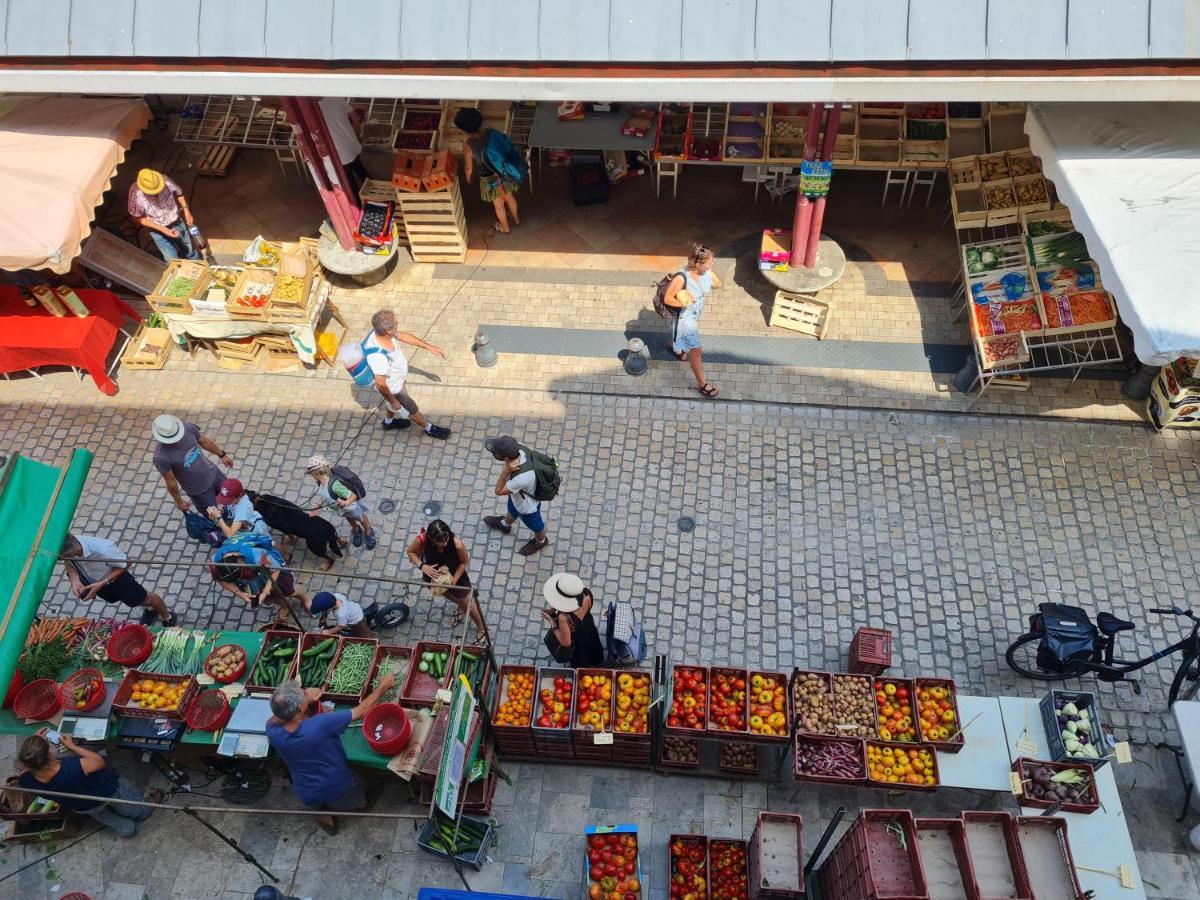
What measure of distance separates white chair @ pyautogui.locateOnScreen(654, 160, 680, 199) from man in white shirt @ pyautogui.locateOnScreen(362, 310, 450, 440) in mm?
4590

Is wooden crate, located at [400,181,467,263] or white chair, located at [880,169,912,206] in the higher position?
white chair, located at [880,169,912,206]

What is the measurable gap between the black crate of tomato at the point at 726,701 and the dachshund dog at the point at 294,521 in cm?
429

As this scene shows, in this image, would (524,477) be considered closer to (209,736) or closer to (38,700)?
(209,736)

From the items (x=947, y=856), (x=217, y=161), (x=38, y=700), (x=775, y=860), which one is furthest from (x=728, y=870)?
(x=217, y=161)

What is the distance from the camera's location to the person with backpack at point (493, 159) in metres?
11.7

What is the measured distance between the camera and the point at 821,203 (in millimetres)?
10516

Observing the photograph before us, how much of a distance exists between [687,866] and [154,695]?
16.2ft

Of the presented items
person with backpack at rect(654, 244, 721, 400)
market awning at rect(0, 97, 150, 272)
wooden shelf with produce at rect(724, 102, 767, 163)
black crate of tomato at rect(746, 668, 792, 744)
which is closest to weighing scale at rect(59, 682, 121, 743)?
market awning at rect(0, 97, 150, 272)

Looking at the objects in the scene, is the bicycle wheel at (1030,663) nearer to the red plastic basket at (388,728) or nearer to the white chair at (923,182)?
the red plastic basket at (388,728)

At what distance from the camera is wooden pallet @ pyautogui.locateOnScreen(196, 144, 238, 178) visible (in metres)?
13.6

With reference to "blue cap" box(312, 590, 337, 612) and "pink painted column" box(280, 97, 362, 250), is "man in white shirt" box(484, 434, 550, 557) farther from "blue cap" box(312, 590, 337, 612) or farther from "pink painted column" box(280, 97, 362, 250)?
"pink painted column" box(280, 97, 362, 250)

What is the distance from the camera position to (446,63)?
28.7ft

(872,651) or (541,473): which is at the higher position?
(541,473)

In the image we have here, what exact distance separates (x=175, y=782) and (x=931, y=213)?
12149 mm
